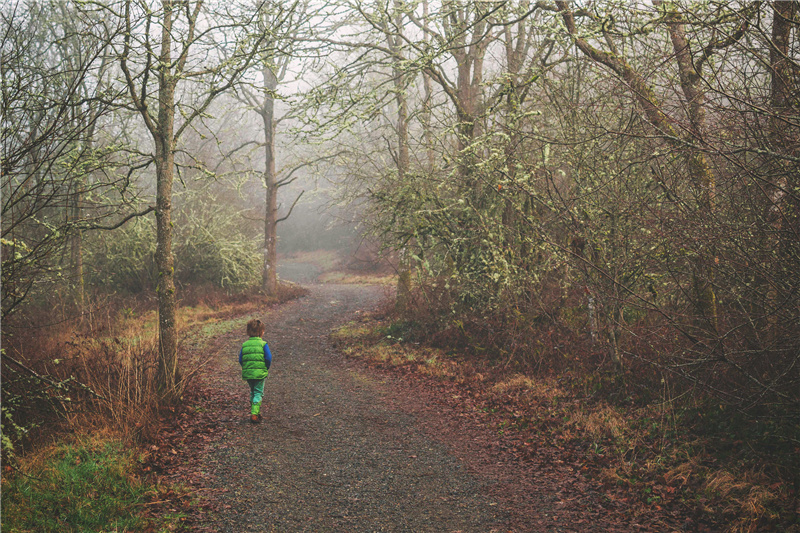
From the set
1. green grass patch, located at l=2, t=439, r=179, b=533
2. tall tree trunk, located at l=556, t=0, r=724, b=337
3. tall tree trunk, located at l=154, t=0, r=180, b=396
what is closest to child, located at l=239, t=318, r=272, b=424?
tall tree trunk, located at l=154, t=0, r=180, b=396

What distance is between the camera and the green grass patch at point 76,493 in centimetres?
418

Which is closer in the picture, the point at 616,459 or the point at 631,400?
the point at 616,459

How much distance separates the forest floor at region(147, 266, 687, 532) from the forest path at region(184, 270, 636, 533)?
16 millimetres

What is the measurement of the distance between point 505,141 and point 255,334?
17.8ft

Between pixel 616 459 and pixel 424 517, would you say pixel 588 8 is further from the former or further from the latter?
pixel 424 517

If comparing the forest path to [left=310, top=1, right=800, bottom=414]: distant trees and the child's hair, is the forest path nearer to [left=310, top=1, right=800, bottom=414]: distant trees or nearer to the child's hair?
the child's hair

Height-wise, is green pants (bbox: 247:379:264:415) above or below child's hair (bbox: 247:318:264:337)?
below

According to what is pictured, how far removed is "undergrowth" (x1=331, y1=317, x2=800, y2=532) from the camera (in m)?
4.56

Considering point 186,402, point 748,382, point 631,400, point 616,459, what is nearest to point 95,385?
point 186,402

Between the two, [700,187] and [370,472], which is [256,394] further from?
[700,187]

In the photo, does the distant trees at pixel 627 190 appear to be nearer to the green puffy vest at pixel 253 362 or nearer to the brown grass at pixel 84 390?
the green puffy vest at pixel 253 362

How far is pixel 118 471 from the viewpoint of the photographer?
500 cm

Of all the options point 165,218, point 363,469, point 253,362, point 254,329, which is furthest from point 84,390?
point 363,469

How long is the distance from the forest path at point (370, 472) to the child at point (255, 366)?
27 centimetres
